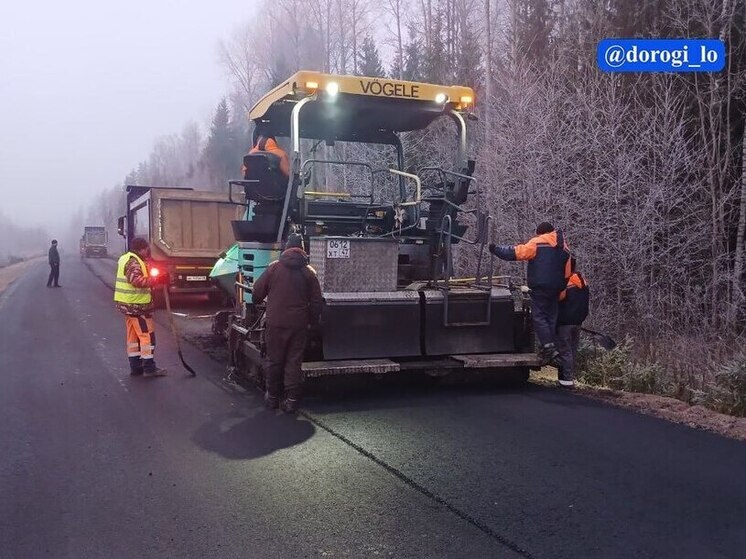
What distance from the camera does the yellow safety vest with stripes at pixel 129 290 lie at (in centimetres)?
787

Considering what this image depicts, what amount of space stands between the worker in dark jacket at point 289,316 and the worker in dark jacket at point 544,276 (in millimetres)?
2057

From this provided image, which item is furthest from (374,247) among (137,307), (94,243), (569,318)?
(94,243)

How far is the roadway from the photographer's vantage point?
3.52m

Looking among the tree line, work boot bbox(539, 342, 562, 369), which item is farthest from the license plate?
the tree line

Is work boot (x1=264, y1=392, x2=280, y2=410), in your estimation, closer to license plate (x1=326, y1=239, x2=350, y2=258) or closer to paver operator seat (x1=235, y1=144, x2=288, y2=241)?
license plate (x1=326, y1=239, x2=350, y2=258)

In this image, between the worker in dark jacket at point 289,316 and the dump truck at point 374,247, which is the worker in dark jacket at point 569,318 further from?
the worker in dark jacket at point 289,316

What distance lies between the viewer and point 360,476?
4.44 metres

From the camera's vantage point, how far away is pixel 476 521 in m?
3.71

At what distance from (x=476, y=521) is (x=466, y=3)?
97.3 ft

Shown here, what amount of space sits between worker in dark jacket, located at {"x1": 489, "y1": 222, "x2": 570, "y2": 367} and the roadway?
0.66 meters

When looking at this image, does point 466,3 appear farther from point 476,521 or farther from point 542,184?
point 476,521

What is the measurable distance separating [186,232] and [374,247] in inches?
416

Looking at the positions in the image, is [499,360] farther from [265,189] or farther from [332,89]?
[332,89]

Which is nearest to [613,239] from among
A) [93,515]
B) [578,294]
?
[578,294]
